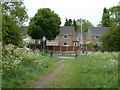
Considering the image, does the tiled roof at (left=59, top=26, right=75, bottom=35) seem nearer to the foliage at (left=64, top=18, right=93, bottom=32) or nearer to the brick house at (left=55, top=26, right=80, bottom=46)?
the brick house at (left=55, top=26, right=80, bottom=46)

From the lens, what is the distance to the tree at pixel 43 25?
39.8m

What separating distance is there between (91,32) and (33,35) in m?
26.3

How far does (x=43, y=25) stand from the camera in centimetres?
4012

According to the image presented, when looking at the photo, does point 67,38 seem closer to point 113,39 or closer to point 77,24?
point 113,39

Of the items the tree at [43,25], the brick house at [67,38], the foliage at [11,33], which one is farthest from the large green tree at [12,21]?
the brick house at [67,38]

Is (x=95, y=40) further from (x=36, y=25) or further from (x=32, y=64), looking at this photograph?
(x=32, y=64)

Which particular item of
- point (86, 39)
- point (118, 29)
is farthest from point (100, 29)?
point (118, 29)

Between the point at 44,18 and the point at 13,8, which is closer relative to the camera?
the point at 13,8

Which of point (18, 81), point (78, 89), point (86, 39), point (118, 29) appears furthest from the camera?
point (86, 39)

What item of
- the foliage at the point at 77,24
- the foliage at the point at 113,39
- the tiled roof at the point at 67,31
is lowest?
the foliage at the point at 113,39

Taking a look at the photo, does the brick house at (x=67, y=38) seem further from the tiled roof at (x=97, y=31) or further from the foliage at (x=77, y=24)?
the foliage at (x=77, y=24)

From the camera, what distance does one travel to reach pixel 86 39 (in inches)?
2712

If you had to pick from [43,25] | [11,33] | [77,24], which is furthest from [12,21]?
[77,24]

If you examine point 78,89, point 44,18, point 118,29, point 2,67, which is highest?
point 44,18
